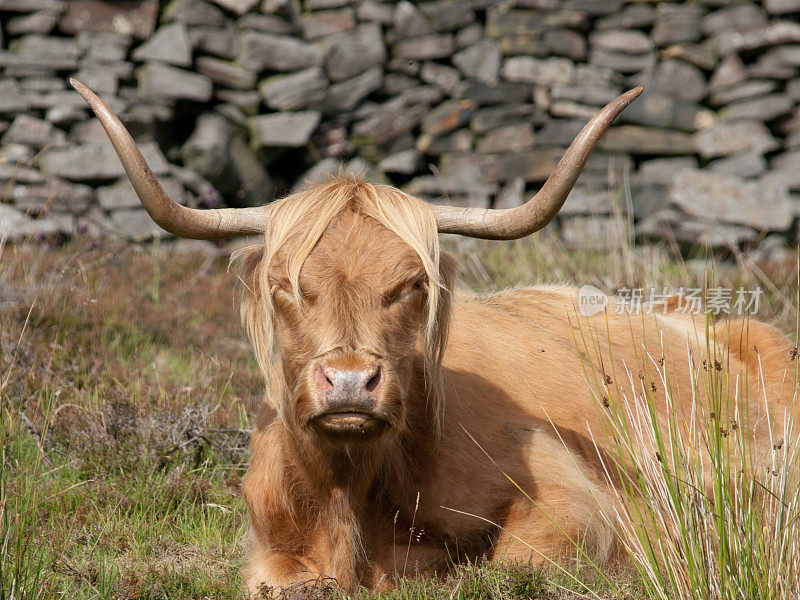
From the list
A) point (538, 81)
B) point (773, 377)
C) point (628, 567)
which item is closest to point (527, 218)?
point (628, 567)

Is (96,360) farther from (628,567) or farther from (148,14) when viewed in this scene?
(148,14)

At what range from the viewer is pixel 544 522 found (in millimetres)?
3168

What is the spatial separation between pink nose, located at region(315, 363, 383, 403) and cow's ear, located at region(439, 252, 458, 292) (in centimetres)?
85

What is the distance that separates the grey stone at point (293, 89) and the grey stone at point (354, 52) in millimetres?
278

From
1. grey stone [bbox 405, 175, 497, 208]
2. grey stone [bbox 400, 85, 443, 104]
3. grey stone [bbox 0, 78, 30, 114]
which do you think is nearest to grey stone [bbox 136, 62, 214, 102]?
grey stone [bbox 0, 78, 30, 114]

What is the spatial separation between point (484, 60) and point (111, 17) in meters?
4.24

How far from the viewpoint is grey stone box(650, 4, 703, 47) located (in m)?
10.5

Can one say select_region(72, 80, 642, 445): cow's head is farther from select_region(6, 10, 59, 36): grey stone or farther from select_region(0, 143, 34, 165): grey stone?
select_region(6, 10, 59, 36): grey stone

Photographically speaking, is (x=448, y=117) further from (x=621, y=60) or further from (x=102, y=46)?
(x=102, y=46)

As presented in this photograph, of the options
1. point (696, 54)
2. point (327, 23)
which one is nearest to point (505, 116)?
point (327, 23)

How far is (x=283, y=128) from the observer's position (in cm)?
980

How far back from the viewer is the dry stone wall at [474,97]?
9.26 m

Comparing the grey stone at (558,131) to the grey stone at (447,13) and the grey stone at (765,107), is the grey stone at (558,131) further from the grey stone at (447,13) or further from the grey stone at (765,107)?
the grey stone at (765,107)

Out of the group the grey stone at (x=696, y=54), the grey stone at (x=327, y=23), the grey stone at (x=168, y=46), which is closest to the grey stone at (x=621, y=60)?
the grey stone at (x=696, y=54)
